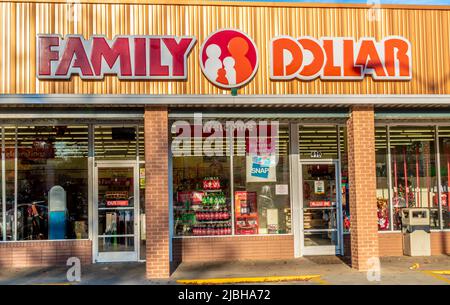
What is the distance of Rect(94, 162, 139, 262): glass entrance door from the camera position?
1234 cm

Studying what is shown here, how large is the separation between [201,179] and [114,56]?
3945mm

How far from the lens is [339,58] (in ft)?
35.7

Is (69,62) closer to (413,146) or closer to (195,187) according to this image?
(195,187)

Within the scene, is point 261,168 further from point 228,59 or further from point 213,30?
point 213,30

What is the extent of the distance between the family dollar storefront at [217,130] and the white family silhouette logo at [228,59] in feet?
0.09

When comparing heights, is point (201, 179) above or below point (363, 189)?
above

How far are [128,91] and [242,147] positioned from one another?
368 centimetres

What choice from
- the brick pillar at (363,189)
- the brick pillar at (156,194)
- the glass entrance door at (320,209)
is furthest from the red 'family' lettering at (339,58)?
the glass entrance door at (320,209)

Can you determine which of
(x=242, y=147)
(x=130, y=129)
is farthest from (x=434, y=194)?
(x=130, y=129)

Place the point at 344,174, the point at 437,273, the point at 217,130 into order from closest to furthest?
the point at 437,273 → the point at 217,130 → the point at 344,174

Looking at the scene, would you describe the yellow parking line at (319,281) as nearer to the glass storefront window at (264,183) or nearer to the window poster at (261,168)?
the glass storefront window at (264,183)

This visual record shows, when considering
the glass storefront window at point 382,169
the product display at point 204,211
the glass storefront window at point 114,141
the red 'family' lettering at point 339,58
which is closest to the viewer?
the red 'family' lettering at point 339,58

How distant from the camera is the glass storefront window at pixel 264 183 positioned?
13.0 metres

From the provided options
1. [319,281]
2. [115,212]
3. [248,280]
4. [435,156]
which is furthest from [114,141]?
[435,156]
